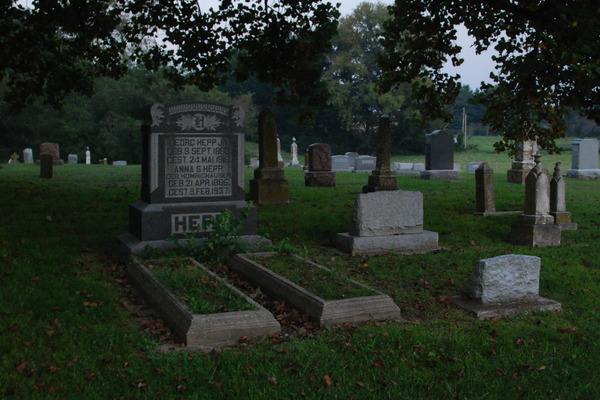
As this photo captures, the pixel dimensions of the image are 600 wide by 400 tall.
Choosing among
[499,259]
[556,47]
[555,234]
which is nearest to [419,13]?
[556,47]

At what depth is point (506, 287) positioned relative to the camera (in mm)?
6965

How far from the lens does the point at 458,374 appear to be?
4.89 m

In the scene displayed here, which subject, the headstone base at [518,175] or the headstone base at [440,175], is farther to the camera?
the headstone base at [440,175]

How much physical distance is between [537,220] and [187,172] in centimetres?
590

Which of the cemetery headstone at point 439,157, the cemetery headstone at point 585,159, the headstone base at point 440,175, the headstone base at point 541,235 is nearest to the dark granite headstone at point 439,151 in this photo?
the cemetery headstone at point 439,157

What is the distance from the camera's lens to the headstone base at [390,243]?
1005cm

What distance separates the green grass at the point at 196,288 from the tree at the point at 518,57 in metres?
5.77

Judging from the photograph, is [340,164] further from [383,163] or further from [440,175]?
[383,163]

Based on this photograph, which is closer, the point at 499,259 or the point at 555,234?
the point at 499,259

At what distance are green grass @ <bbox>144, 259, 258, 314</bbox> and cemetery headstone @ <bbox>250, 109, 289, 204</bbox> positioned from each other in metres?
7.04

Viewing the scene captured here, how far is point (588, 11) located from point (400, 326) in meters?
6.00

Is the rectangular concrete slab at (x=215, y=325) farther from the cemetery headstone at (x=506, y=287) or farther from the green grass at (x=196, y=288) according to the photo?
the cemetery headstone at (x=506, y=287)

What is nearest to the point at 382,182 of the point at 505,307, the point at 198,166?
the point at 198,166

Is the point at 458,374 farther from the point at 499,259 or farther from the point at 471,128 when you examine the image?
the point at 471,128
